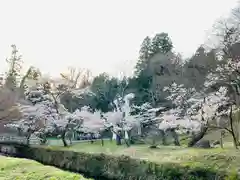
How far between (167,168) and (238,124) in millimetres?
8271

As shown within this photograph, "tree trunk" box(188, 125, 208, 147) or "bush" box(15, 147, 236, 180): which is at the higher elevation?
"tree trunk" box(188, 125, 208, 147)

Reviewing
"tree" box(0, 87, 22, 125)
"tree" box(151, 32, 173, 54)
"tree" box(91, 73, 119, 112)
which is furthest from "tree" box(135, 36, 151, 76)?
"tree" box(0, 87, 22, 125)

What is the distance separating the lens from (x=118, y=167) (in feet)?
52.9

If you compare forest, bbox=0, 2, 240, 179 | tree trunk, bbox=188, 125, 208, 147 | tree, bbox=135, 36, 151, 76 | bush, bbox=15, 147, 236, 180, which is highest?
tree, bbox=135, 36, 151, 76

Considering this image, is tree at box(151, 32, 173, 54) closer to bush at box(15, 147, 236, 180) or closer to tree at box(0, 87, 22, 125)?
tree at box(0, 87, 22, 125)

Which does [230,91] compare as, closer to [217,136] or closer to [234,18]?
[217,136]

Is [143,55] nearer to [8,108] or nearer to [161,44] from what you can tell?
[161,44]

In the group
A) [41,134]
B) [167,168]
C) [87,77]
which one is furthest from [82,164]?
[87,77]

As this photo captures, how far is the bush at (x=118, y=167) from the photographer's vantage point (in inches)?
461

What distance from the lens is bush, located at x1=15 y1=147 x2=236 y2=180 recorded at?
11.7m

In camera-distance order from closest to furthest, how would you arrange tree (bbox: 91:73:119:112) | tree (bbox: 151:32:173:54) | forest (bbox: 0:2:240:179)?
forest (bbox: 0:2:240:179), tree (bbox: 91:73:119:112), tree (bbox: 151:32:173:54)

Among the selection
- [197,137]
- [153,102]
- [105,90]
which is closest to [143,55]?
[105,90]

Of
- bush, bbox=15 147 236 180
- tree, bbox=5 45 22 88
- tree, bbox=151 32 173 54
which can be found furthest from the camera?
tree, bbox=5 45 22 88

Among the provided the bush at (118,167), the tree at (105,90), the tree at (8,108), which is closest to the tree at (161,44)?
the tree at (105,90)
